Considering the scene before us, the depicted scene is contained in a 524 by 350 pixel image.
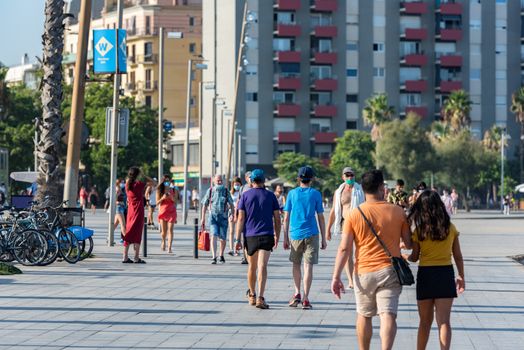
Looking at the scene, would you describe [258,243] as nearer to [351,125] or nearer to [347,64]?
[347,64]

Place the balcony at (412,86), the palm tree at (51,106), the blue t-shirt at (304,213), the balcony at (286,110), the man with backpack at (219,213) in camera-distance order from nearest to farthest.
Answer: the blue t-shirt at (304,213) → the man with backpack at (219,213) → the palm tree at (51,106) → the balcony at (286,110) → the balcony at (412,86)

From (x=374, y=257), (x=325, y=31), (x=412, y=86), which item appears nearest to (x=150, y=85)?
(x=325, y=31)

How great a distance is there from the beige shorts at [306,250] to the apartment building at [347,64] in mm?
97360

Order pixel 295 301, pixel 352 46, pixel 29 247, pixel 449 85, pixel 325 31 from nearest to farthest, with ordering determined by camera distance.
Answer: pixel 295 301 < pixel 29 247 < pixel 325 31 < pixel 352 46 < pixel 449 85

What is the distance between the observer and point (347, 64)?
117125mm

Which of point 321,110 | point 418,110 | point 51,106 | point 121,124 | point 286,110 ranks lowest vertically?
point 121,124

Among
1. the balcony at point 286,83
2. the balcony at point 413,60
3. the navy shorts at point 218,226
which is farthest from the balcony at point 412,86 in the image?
the navy shorts at point 218,226

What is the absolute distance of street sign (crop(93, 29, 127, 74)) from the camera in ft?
91.9

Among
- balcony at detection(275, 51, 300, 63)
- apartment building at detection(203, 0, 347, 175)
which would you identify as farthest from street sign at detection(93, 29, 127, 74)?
balcony at detection(275, 51, 300, 63)

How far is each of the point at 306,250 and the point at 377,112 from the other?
323 feet

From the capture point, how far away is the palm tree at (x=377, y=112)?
114 m

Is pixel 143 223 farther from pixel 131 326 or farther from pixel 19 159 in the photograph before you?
pixel 19 159

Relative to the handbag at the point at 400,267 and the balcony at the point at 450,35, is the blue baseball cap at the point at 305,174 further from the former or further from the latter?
the balcony at the point at 450,35

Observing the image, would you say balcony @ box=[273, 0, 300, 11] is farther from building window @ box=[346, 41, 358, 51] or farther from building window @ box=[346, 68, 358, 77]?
building window @ box=[346, 68, 358, 77]
